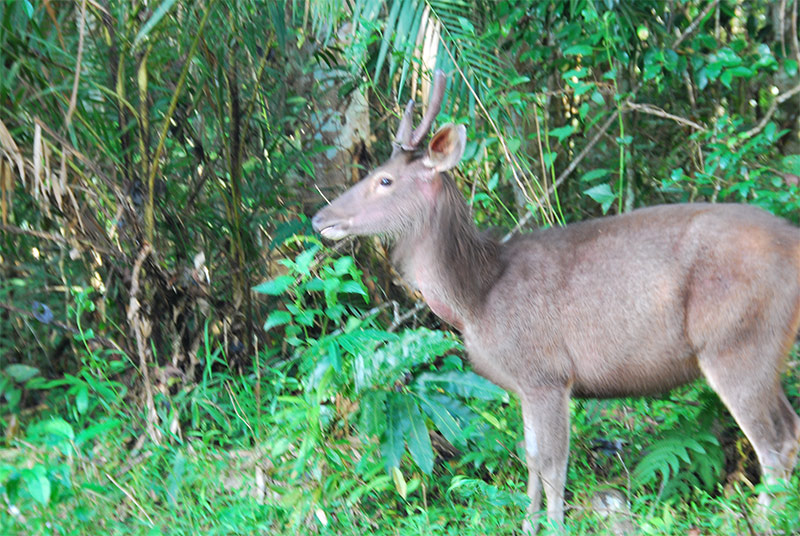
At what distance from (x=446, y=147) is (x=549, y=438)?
5.72ft

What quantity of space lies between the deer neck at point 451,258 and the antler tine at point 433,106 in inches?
10.4

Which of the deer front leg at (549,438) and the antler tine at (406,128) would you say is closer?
the deer front leg at (549,438)

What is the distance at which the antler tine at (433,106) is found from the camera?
4684 millimetres

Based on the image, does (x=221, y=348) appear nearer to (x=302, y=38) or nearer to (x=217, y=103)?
(x=217, y=103)

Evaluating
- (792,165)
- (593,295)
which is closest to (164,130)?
(593,295)

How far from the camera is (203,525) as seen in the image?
4.26 metres

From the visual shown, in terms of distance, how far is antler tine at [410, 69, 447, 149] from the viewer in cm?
A: 468

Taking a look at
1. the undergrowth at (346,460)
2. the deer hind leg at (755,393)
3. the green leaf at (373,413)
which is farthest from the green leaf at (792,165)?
the green leaf at (373,413)

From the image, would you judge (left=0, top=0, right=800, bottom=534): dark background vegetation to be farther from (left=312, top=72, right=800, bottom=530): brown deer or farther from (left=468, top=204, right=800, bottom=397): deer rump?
(left=468, top=204, right=800, bottom=397): deer rump

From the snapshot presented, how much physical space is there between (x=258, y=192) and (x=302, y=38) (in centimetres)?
119

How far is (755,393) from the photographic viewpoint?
4246mm

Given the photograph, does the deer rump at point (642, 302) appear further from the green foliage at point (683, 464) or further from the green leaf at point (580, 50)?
the green leaf at point (580, 50)

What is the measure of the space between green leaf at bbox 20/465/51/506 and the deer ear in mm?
2633

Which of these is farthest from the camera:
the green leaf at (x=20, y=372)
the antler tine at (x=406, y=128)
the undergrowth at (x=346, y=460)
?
the green leaf at (x=20, y=372)
